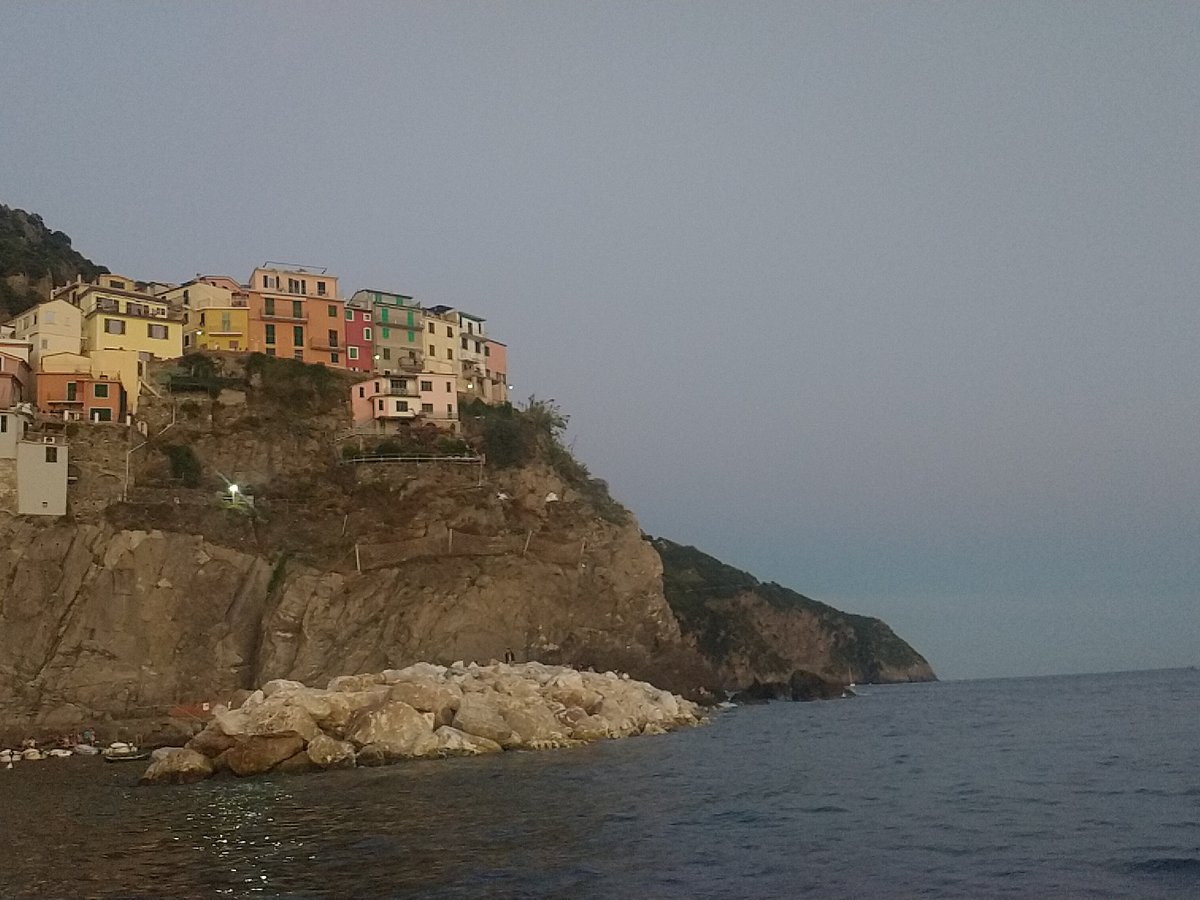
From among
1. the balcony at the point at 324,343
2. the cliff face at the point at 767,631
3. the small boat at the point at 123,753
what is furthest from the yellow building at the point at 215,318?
the cliff face at the point at 767,631

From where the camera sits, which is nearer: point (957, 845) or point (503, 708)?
point (957, 845)

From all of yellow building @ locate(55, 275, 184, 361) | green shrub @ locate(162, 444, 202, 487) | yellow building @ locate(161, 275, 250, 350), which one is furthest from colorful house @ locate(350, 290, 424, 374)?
green shrub @ locate(162, 444, 202, 487)

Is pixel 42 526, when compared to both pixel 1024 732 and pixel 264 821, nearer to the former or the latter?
pixel 264 821

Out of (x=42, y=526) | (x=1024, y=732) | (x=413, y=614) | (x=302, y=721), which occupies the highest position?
(x=42, y=526)

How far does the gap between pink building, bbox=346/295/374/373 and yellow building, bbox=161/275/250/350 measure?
7.21 meters

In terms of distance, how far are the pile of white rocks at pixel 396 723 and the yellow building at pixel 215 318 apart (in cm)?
3392

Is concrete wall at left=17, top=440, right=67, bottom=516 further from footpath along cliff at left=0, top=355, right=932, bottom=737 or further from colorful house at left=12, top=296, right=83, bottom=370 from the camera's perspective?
colorful house at left=12, top=296, right=83, bottom=370

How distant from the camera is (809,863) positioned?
16.4 metres

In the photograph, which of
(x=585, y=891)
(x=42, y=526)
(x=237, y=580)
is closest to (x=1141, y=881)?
(x=585, y=891)

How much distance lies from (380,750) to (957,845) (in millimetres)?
23020

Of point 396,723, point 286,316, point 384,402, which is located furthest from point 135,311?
point 396,723

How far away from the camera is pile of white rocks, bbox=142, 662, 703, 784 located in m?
34.3

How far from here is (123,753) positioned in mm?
43438

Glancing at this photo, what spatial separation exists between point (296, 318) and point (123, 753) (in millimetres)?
35979
